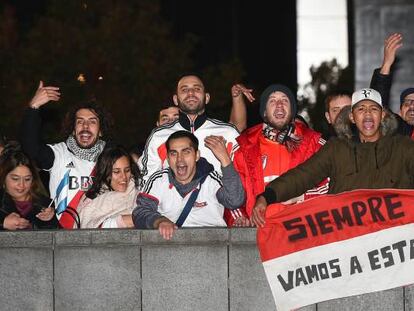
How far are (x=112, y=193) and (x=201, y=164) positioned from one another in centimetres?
89

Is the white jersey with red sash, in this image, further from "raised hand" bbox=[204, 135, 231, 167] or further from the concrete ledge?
"raised hand" bbox=[204, 135, 231, 167]

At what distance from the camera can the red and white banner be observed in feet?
27.8

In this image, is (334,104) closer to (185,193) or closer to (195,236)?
(185,193)

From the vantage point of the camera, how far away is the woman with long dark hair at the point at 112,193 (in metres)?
9.45

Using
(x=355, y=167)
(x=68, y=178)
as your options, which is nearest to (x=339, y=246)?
(x=355, y=167)

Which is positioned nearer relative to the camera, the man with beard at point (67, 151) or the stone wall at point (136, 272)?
the stone wall at point (136, 272)

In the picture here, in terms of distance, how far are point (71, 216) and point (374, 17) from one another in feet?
39.0

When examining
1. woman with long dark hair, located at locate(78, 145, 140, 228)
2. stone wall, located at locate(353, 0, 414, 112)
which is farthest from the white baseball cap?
stone wall, located at locate(353, 0, 414, 112)

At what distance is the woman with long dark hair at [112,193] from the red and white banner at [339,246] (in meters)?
1.55

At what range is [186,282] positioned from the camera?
345 inches

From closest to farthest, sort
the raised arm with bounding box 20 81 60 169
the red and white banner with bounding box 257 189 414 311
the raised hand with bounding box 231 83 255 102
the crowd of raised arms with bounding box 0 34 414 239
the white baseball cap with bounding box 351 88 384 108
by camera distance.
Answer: the red and white banner with bounding box 257 189 414 311 → the crowd of raised arms with bounding box 0 34 414 239 → the white baseball cap with bounding box 351 88 384 108 → the raised arm with bounding box 20 81 60 169 → the raised hand with bounding box 231 83 255 102

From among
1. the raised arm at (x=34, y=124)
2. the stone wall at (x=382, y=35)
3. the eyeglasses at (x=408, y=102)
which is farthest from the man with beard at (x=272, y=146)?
the stone wall at (x=382, y=35)

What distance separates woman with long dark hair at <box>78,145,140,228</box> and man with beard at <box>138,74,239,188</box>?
0.21 meters

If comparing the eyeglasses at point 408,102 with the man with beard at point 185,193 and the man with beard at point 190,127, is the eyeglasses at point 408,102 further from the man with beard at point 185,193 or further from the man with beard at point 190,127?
the man with beard at point 185,193
